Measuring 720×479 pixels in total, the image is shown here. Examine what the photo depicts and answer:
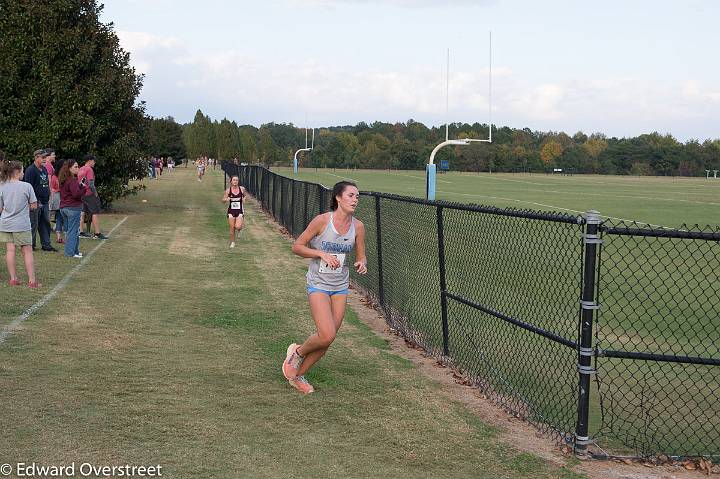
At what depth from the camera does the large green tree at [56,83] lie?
25.7 metres

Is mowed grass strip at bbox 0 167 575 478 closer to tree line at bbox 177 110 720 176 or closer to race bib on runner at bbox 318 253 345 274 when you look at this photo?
race bib on runner at bbox 318 253 345 274

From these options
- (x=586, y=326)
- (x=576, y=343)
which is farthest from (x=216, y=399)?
(x=586, y=326)

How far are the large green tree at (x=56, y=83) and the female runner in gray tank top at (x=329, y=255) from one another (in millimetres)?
20374

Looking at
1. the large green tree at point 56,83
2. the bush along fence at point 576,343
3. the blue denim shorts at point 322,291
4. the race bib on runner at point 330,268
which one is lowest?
the bush along fence at point 576,343

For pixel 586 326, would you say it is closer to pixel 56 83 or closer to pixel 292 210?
pixel 292 210

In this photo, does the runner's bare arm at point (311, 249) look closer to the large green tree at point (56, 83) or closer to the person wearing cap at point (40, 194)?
the person wearing cap at point (40, 194)

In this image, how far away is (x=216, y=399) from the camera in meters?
7.14

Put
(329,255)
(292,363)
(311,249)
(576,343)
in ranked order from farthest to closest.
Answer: (292,363) → (311,249) → (329,255) → (576,343)

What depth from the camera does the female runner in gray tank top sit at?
7.22 meters

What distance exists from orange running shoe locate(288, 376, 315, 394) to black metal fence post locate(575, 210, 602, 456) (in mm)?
2265

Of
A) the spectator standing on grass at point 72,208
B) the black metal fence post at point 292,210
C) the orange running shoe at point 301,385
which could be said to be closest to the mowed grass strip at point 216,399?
the orange running shoe at point 301,385

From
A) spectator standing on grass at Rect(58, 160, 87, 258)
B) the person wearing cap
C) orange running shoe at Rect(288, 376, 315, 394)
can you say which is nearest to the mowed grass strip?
orange running shoe at Rect(288, 376, 315, 394)

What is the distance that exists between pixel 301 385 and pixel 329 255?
3.78 ft

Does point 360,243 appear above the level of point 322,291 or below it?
above
